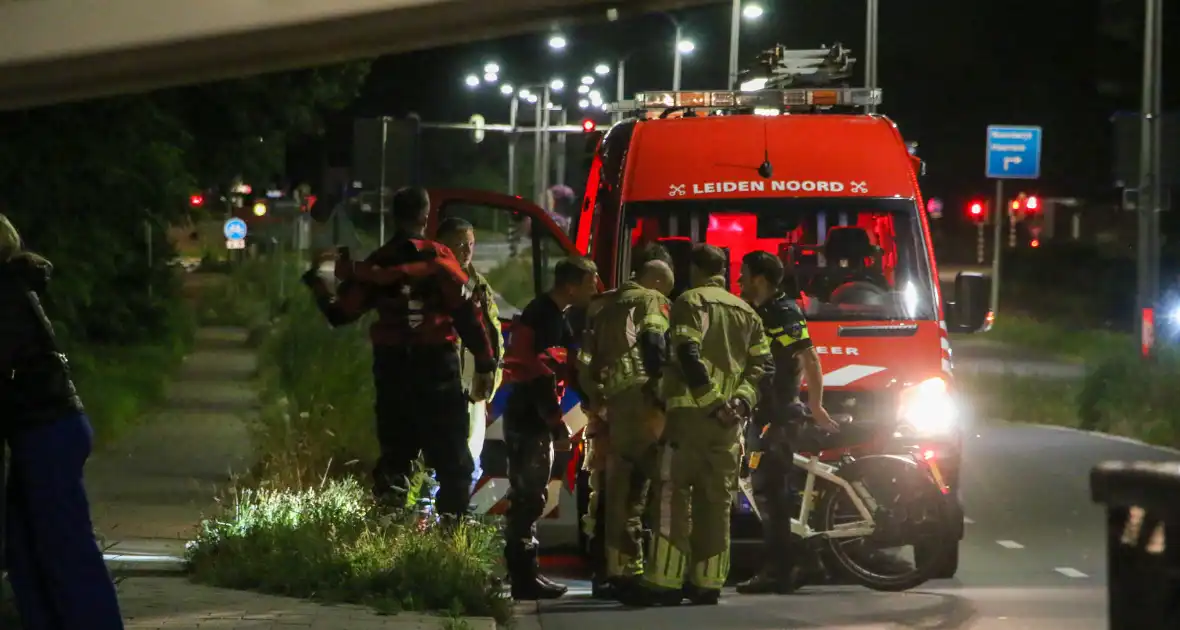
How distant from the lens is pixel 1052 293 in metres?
50.3

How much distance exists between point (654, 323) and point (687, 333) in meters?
0.16

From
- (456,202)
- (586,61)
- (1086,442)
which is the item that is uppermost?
(586,61)

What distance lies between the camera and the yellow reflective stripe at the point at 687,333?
8.72 m

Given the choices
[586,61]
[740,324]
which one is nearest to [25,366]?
[740,324]

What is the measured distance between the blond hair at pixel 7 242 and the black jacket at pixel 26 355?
2 cm

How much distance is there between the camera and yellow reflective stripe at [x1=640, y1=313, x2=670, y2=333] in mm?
8719

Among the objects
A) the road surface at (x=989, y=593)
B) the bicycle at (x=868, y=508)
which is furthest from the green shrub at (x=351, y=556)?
the bicycle at (x=868, y=508)

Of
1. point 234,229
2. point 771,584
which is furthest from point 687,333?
point 234,229

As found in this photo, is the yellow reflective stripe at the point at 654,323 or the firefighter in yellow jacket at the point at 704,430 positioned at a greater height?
the yellow reflective stripe at the point at 654,323

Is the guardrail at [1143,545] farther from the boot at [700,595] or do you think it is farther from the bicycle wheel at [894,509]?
the bicycle wheel at [894,509]

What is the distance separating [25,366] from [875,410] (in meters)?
5.09

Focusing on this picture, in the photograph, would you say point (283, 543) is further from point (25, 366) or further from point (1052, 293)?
point (1052, 293)

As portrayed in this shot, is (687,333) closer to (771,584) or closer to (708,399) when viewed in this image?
(708,399)

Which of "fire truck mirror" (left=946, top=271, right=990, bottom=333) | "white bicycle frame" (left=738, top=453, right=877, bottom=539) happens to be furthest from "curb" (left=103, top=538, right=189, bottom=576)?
"fire truck mirror" (left=946, top=271, right=990, bottom=333)
